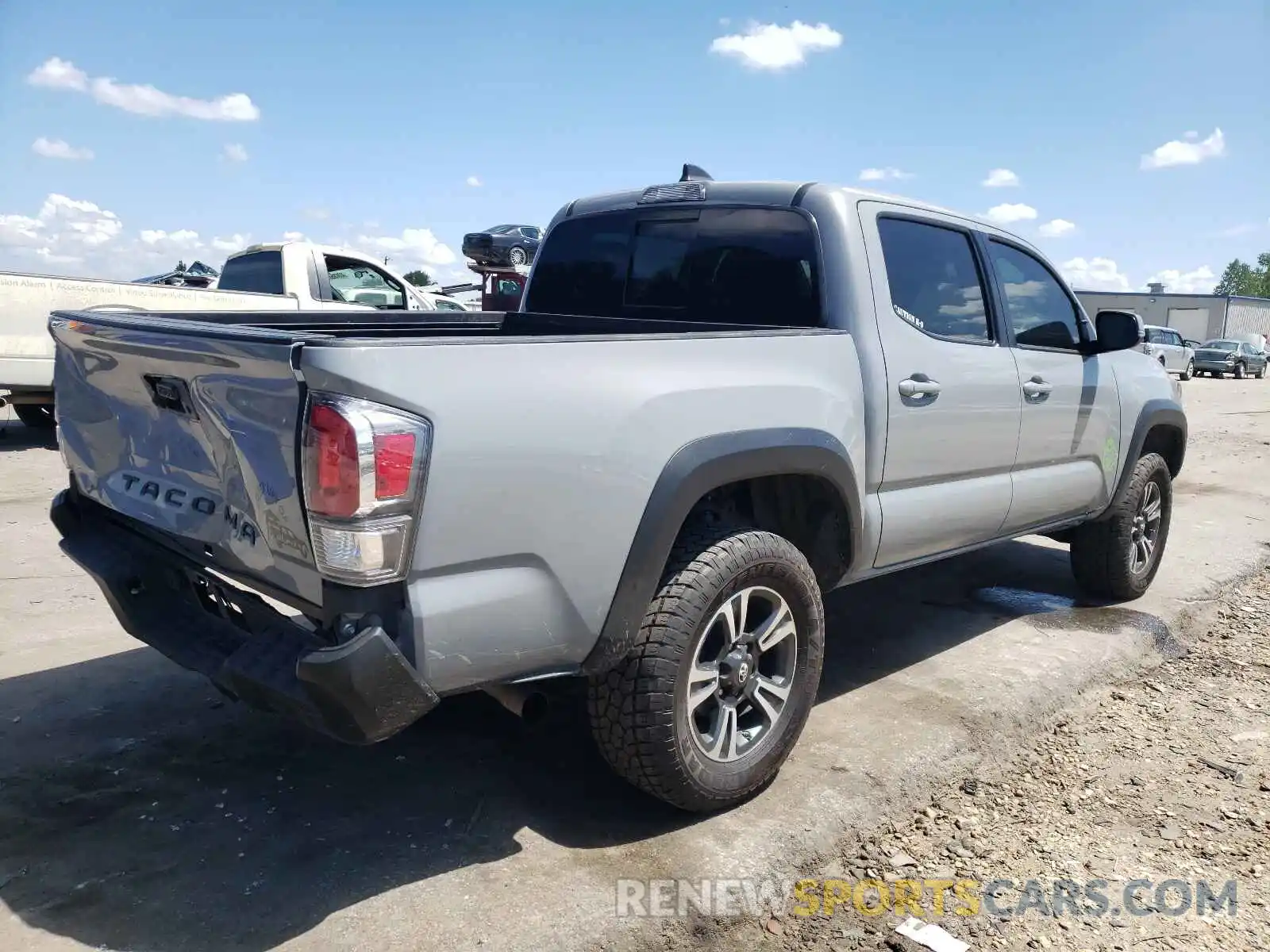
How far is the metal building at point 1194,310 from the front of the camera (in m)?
56.6

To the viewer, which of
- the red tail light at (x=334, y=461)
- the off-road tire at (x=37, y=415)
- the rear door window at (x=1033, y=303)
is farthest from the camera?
the off-road tire at (x=37, y=415)

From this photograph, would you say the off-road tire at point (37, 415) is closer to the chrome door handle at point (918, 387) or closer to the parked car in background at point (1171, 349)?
the chrome door handle at point (918, 387)

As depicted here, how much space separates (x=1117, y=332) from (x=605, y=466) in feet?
10.8

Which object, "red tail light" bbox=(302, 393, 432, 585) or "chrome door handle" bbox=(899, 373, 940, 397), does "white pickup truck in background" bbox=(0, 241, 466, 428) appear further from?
"red tail light" bbox=(302, 393, 432, 585)

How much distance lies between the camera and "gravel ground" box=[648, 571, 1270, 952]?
8.42 ft

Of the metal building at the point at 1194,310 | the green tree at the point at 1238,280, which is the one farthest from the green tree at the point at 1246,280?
the metal building at the point at 1194,310

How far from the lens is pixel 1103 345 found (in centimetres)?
475

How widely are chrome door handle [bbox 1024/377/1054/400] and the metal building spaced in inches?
2263

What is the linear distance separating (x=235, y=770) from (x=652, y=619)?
1.57 m

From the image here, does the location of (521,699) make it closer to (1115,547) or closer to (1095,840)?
(1095,840)

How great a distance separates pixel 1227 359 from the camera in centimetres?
3272

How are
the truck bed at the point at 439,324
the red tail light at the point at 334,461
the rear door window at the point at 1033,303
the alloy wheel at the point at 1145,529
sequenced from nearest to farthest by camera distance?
1. the red tail light at the point at 334,461
2. the truck bed at the point at 439,324
3. the rear door window at the point at 1033,303
4. the alloy wheel at the point at 1145,529

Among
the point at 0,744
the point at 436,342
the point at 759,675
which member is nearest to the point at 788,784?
the point at 759,675

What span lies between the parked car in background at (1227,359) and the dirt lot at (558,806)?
32.9 m
